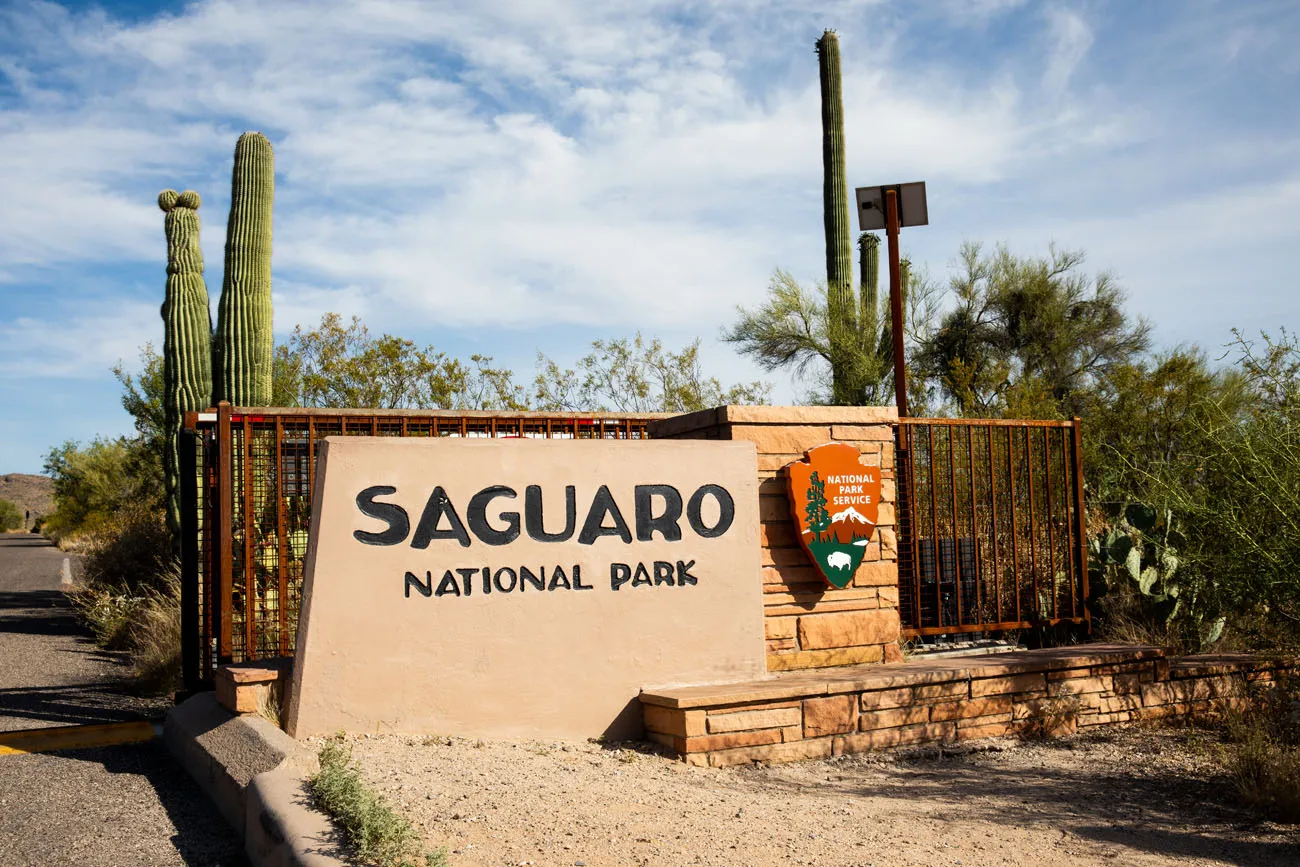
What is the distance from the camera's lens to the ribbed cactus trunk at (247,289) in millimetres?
13469

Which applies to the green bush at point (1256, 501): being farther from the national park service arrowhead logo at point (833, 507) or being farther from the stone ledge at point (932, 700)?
the national park service arrowhead logo at point (833, 507)

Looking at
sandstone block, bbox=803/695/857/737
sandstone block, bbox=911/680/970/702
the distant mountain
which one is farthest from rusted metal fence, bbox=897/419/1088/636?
the distant mountain

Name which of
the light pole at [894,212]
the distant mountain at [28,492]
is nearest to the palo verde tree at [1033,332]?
the light pole at [894,212]

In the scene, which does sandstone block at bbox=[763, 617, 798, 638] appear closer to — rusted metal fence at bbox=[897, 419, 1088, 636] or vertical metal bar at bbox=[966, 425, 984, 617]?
rusted metal fence at bbox=[897, 419, 1088, 636]

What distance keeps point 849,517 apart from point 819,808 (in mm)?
2554

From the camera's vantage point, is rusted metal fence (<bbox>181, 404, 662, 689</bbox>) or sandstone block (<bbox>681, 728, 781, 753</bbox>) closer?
sandstone block (<bbox>681, 728, 781, 753</bbox>)

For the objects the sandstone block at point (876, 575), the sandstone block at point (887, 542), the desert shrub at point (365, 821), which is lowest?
the desert shrub at point (365, 821)

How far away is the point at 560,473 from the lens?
6.75 m

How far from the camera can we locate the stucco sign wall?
6156mm

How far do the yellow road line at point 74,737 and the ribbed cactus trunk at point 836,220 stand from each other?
13620 millimetres

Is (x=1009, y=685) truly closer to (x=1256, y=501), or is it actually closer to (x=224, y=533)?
(x=1256, y=501)

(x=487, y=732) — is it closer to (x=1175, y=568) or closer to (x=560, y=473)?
(x=560, y=473)

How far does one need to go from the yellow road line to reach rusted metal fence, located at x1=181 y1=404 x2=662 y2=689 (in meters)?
0.50

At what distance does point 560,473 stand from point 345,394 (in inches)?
596
